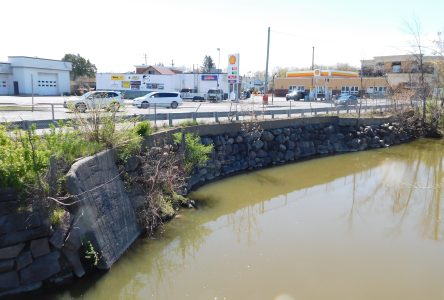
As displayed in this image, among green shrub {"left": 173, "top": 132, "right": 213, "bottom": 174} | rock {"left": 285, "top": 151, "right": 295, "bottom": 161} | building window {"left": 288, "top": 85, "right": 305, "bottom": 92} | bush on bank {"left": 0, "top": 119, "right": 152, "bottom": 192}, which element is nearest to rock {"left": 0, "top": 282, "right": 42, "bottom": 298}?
bush on bank {"left": 0, "top": 119, "right": 152, "bottom": 192}

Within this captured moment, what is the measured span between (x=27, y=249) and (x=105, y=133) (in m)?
4.14

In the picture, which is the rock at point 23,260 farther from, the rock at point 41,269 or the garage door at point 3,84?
the garage door at point 3,84

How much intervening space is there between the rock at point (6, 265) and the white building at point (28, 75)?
48.0 m

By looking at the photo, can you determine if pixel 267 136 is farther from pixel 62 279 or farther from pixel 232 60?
pixel 232 60

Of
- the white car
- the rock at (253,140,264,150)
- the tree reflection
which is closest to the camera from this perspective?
the tree reflection

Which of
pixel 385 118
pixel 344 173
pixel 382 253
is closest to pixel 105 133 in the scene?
pixel 382 253

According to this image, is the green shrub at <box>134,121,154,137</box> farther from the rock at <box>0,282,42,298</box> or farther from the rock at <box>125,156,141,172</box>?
the rock at <box>0,282,42,298</box>

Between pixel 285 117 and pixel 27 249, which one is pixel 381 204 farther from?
pixel 27 249

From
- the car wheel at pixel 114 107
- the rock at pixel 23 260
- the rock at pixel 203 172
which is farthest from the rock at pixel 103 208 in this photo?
the rock at pixel 203 172

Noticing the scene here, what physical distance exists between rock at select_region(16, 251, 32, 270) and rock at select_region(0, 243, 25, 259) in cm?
10

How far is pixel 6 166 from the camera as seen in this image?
7.56 metres

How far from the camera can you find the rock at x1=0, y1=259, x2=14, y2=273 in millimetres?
7293

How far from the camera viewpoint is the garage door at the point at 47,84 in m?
53.7

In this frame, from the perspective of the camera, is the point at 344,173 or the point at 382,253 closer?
the point at 382,253
